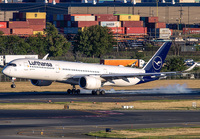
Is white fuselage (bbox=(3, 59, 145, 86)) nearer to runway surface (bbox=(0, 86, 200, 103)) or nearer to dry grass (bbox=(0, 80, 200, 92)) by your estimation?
runway surface (bbox=(0, 86, 200, 103))

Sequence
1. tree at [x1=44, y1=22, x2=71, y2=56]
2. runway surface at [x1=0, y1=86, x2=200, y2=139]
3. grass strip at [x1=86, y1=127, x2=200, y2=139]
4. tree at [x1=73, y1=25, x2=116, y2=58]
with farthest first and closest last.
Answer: tree at [x1=73, y1=25, x2=116, y2=58]
tree at [x1=44, y1=22, x2=71, y2=56]
runway surface at [x1=0, y1=86, x2=200, y2=139]
grass strip at [x1=86, y1=127, x2=200, y2=139]

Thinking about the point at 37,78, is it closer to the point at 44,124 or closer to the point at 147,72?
the point at 147,72

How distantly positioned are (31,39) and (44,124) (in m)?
150

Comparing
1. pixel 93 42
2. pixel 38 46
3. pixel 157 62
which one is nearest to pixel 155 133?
pixel 157 62

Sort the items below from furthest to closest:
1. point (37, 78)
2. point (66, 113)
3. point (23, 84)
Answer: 1. point (23, 84)
2. point (37, 78)
3. point (66, 113)

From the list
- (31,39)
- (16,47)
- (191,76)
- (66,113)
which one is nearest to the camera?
(66,113)

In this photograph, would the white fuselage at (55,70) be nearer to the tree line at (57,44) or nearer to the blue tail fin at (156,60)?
the blue tail fin at (156,60)

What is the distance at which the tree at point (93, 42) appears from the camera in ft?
607

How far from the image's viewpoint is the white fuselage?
62312 mm

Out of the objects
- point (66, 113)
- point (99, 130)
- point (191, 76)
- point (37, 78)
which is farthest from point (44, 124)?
point (191, 76)

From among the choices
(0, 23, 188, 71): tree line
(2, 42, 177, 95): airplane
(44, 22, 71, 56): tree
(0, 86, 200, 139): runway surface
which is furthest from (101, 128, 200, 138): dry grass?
(44, 22, 71, 56): tree

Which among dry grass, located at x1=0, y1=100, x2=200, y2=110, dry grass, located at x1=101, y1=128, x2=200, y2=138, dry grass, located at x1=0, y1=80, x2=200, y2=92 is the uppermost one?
dry grass, located at x1=101, y1=128, x2=200, y2=138

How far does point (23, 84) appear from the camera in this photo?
287ft

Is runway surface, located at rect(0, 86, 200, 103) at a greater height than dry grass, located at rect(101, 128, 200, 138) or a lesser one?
lesser
